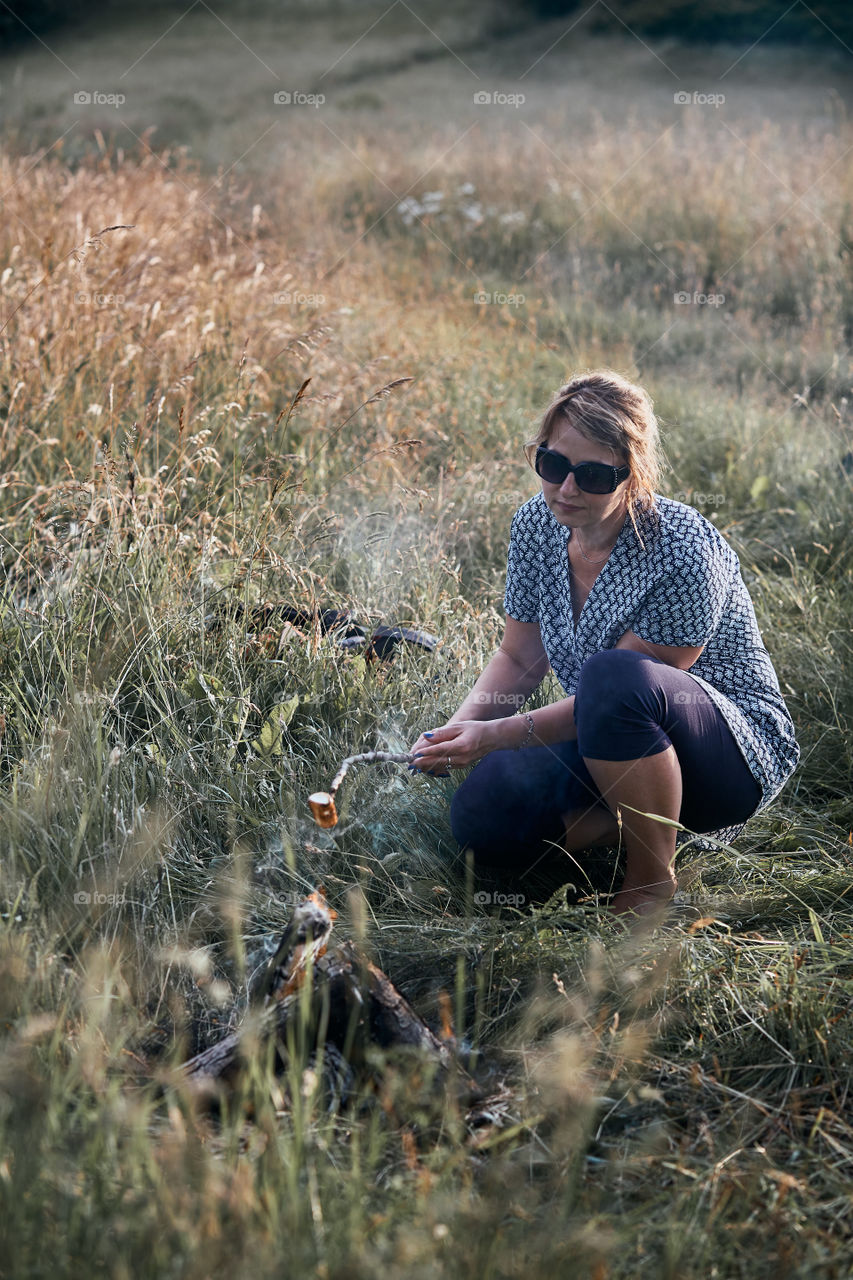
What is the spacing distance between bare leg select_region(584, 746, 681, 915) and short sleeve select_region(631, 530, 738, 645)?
0.28 metres

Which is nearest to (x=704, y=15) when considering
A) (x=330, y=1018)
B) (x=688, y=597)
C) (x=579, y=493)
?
(x=579, y=493)

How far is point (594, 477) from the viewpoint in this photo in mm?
2350

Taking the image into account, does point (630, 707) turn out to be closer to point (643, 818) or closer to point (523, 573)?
point (643, 818)

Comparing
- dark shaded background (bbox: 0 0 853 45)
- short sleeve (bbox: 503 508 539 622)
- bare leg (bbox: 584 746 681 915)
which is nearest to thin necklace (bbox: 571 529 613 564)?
short sleeve (bbox: 503 508 539 622)

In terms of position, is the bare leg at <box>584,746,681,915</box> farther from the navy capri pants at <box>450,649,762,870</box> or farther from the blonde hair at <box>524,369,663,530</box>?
the blonde hair at <box>524,369,663,530</box>

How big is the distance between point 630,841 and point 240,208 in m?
7.10

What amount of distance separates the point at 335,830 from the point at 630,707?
78 cm

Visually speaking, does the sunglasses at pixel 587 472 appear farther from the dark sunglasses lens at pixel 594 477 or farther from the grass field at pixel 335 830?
the grass field at pixel 335 830

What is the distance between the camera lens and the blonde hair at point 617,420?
2348 mm

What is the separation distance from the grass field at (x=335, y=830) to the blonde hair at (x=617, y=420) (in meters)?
0.77

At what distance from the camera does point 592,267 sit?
8.43 meters

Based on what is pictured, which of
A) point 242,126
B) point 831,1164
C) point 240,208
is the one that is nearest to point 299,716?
point 831,1164

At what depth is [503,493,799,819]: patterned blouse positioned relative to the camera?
238cm

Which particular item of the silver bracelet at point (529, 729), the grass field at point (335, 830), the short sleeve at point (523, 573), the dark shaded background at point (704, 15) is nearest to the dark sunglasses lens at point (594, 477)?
the short sleeve at point (523, 573)
